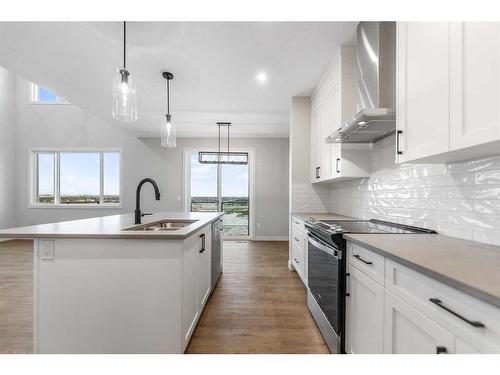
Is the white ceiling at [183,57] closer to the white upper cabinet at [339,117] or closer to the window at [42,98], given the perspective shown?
the white upper cabinet at [339,117]

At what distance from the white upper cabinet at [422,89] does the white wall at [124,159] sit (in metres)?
4.71

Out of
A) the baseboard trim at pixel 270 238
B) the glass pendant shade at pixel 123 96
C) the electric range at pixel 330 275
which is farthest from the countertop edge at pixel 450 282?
the baseboard trim at pixel 270 238

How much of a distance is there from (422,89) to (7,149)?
8.13 meters

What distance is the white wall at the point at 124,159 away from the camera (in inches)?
235

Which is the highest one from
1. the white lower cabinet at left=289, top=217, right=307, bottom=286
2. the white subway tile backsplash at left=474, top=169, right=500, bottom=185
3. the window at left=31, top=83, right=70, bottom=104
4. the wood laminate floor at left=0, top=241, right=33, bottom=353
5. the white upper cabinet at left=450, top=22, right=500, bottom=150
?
the window at left=31, top=83, right=70, bottom=104

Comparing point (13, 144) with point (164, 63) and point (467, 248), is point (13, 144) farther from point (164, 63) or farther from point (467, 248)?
point (467, 248)

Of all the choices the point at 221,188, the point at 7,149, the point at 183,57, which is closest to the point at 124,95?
the point at 183,57

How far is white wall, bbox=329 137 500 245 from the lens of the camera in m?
1.26

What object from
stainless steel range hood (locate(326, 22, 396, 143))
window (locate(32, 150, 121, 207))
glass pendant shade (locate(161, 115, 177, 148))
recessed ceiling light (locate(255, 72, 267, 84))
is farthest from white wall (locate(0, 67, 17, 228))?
stainless steel range hood (locate(326, 22, 396, 143))

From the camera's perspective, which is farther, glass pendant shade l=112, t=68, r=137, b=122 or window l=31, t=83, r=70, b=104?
window l=31, t=83, r=70, b=104

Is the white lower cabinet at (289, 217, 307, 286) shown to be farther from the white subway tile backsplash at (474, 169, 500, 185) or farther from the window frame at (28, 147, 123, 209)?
the window frame at (28, 147, 123, 209)

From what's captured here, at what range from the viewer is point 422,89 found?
1286 mm

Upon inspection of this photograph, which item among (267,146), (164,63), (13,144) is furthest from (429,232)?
(13,144)

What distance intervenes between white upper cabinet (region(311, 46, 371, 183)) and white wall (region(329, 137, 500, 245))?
176mm
